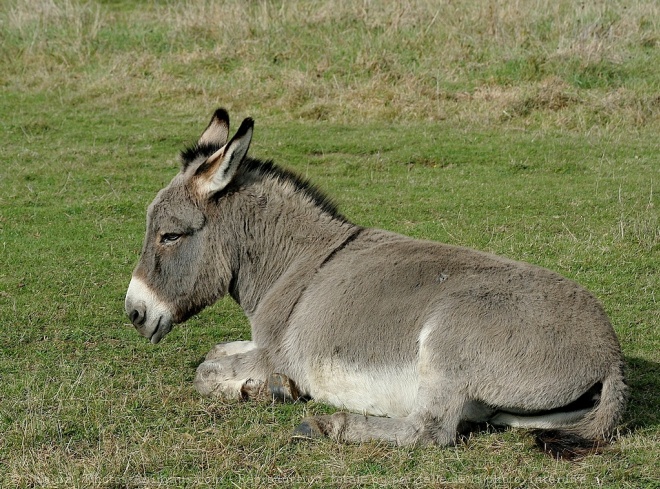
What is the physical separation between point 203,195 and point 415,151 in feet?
23.6

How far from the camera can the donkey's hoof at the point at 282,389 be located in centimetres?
590

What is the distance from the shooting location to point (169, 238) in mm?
6352

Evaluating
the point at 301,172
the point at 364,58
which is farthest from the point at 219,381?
the point at 364,58

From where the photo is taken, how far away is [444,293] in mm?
5578

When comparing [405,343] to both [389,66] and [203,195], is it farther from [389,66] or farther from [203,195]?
[389,66]

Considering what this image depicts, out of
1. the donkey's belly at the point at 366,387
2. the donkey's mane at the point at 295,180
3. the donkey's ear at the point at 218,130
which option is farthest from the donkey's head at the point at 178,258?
the donkey's belly at the point at 366,387

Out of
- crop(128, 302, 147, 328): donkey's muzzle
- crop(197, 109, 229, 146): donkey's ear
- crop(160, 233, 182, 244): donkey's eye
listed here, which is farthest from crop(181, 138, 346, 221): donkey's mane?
crop(128, 302, 147, 328): donkey's muzzle

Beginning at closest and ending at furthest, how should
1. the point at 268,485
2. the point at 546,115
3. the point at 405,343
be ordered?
1. the point at 268,485
2. the point at 405,343
3. the point at 546,115

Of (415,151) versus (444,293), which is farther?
(415,151)

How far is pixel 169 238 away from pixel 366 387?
1767 millimetres

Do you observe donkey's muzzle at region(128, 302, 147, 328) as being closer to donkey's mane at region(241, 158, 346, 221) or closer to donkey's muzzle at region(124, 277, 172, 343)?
donkey's muzzle at region(124, 277, 172, 343)

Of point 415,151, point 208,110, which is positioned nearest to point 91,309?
point 415,151

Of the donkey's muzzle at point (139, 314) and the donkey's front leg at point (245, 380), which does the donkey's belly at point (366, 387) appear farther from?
the donkey's muzzle at point (139, 314)

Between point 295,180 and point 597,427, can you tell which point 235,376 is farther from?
point 597,427
